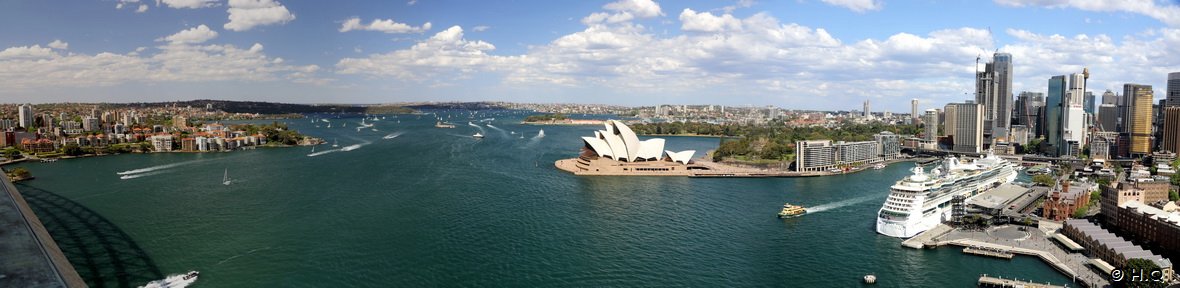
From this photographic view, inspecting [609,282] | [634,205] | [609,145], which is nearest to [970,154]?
[609,145]

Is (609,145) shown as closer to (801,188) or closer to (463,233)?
(801,188)

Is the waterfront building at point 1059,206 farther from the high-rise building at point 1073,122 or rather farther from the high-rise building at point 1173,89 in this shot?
the high-rise building at point 1173,89

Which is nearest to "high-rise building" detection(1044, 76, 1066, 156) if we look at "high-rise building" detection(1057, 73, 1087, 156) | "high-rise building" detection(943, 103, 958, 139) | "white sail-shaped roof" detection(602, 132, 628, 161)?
"high-rise building" detection(1057, 73, 1087, 156)

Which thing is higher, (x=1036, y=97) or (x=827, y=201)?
(x=1036, y=97)

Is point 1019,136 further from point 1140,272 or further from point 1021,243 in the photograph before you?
point 1140,272

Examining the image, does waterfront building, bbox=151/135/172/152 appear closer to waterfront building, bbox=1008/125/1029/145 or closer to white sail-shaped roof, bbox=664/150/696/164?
white sail-shaped roof, bbox=664/150/696/164

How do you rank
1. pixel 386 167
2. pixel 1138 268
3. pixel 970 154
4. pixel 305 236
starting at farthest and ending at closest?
pixel 970 154, pixel 386 167, pixel 305 236, pixel 1138 268
